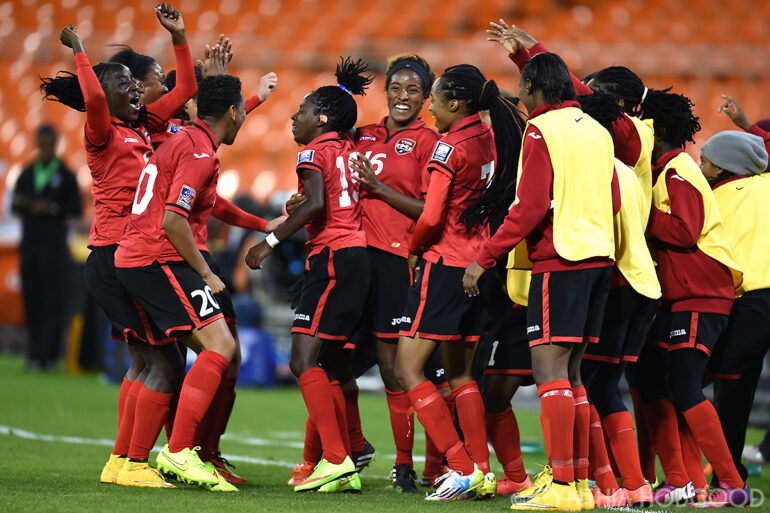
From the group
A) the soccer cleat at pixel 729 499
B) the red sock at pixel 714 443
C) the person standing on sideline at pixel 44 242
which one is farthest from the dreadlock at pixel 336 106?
the person standing on sideline at pixel 44 242

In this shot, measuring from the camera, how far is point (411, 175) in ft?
18.1

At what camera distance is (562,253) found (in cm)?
447

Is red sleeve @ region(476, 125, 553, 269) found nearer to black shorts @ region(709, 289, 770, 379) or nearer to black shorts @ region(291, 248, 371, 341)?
black shorts @ region(291, 248, 371, 341)

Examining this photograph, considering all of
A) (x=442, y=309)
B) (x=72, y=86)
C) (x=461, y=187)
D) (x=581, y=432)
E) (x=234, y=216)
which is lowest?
(x=581, y=432)

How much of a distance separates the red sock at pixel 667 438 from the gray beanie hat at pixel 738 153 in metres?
1.29

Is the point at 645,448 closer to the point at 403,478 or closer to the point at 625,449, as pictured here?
Answer: the point at 625,449

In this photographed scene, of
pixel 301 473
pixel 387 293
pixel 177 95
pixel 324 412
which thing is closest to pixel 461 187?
pixel 387 293

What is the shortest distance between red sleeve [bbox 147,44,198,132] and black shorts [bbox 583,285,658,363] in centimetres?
250

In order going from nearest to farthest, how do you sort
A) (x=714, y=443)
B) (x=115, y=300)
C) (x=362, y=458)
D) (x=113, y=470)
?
1. (x=714, y=443)
2. (x=113, y=470)
3. (x=115, y=300)
4. (x=362, y=458)

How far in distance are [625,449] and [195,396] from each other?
6.85ft

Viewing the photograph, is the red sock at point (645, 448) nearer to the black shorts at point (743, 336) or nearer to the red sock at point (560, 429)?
the black shorts at point (743, 336)

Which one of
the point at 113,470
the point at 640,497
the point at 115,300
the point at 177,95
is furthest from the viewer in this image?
the point at 177,95

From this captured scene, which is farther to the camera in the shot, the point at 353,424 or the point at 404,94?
the point at 353,424

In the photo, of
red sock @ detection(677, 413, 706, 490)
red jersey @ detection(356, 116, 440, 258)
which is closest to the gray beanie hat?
red sock @ detection(677, 413, 706, 490)
